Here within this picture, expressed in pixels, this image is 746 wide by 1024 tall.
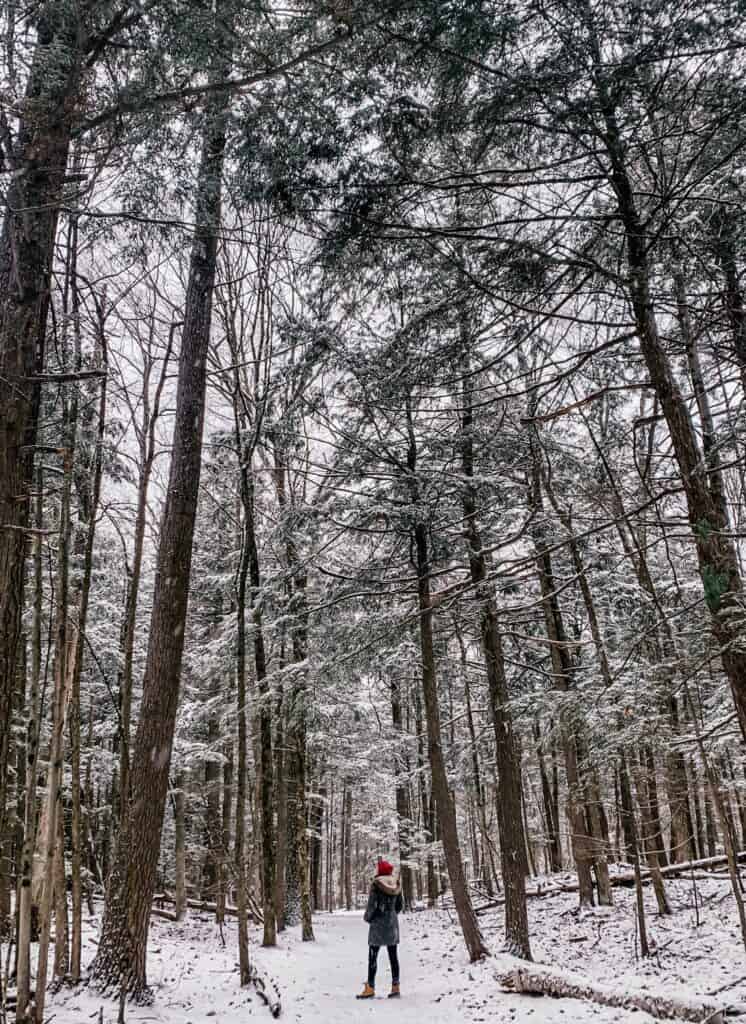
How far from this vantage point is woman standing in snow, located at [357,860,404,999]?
290 inches

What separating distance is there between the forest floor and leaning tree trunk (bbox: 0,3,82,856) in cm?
297

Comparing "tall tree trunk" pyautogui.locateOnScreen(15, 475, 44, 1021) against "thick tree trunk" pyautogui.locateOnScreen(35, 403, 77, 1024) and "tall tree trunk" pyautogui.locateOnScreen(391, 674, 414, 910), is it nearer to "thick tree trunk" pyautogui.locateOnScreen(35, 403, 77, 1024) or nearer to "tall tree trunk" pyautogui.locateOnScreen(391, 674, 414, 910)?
"thick tree trunk" pyautogui.locateOnScreen(35, 403, 77, 1024)

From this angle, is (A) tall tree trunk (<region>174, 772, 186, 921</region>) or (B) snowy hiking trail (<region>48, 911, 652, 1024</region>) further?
(A) tall tree trunk (<region>174, 772, 186, 921</region>)

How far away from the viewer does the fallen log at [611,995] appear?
4.64 m

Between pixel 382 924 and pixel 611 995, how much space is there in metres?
3.02

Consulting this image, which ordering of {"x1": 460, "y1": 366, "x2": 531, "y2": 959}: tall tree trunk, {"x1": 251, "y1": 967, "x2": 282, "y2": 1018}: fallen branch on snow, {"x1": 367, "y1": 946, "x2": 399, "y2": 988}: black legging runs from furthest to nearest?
{"x1": 460, "y1": 366, "x2": 531, "y2": 959}: tall tree trunk → {"x1": 367, "y1": 946, "x2": 399, "y2": 988}: black legging → {"x1": 251, "y1": 967, "x2": 282, "y2": 1018}: fallen branch on snow

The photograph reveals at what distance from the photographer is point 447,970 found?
842 centimetres

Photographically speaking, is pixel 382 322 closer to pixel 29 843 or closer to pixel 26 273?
pixel 26 273

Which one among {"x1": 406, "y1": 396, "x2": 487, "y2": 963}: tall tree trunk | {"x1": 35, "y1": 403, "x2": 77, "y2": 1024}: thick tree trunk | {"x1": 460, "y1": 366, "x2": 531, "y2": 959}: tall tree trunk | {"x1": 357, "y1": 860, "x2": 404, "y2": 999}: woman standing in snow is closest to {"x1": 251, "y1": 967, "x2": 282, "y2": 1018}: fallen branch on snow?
{"x1": 357, "y1": 860, "x2": 404, "y2": 999}: woman standing in snow

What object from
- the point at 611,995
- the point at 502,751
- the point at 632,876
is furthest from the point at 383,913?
the point at 632,876

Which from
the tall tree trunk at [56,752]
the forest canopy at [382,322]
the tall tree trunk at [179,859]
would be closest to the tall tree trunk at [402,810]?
the tall tree trunk at [179,859]

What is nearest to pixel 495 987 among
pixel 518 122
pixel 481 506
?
pixel 481 506

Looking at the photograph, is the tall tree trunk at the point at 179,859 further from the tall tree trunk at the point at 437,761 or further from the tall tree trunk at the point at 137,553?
the tall tree trunk at the point at 137,553

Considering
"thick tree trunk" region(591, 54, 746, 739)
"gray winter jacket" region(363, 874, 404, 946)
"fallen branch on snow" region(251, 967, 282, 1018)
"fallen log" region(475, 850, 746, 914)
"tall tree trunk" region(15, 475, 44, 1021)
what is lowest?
"fallen log" region(475, 850, 746, 914)
